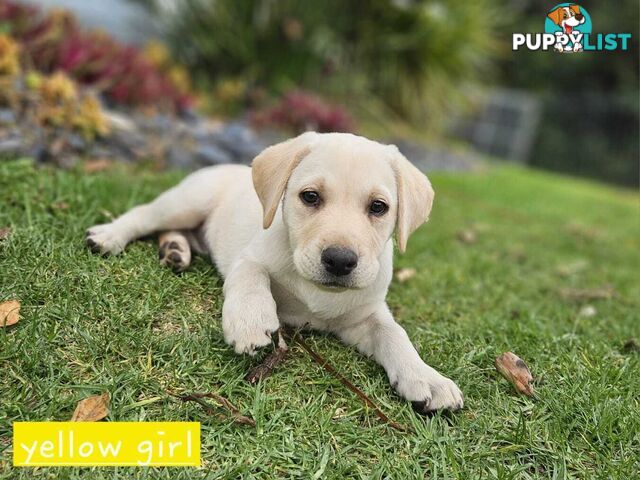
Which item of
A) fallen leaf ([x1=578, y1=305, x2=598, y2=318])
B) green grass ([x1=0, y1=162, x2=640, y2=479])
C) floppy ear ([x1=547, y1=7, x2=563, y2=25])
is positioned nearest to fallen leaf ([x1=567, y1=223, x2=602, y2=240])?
floppy ear ([x1=547, y1=7, x2=563, y2=25])

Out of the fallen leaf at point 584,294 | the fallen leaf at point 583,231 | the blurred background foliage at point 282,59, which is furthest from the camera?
the fallen leaf at point 583,231

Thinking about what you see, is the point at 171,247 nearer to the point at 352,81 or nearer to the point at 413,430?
the point at 413,430

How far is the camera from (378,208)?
2707mm

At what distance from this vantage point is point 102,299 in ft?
8.97

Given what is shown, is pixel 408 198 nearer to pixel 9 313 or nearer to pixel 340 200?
pixel 340 200

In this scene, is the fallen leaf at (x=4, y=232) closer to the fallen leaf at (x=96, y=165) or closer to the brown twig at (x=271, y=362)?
the brown twig at (x=271, y=362)

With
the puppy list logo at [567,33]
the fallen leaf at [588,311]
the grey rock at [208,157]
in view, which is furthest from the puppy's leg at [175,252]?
the puppy list logo at [567,33]

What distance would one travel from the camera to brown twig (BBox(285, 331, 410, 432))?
2.36 m

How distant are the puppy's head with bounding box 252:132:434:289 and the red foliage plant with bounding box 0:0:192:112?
163 inches

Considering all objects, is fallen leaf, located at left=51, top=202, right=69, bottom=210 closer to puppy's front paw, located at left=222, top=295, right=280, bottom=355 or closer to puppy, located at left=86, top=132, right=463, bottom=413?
puppy, located at left=86, top=132, right=463, bottom=413

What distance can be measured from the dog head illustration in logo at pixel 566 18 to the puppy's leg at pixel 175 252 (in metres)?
4.69

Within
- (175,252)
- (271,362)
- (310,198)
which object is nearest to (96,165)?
(175,252)

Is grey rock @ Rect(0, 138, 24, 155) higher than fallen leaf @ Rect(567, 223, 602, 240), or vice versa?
grey rock @ Rect(0, 138, 24, 155)

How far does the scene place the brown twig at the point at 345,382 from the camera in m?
2.36
